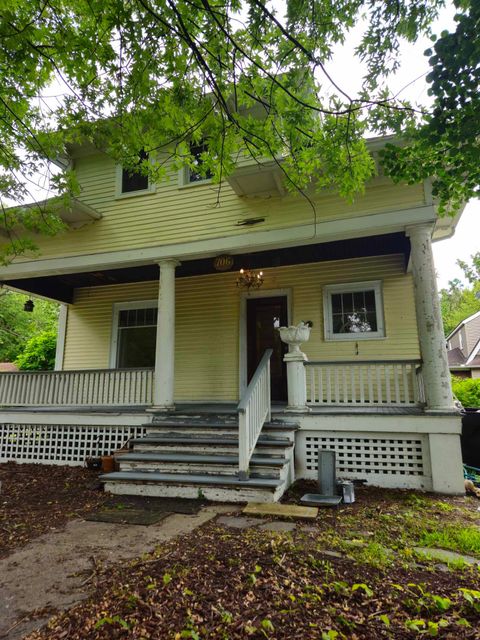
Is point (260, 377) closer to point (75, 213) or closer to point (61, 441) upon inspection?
point (61, 441)

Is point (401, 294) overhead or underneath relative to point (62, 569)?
overhead

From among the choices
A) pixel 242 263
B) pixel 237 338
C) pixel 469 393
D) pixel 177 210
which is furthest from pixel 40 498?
pixel 469 393

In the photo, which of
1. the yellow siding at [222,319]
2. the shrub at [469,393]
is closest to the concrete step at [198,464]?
the yellow siding at [222,319]

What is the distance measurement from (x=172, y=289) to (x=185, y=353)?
214 cm

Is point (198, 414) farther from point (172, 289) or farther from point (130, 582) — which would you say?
point (130, 582)

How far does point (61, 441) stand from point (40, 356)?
33.9 ft

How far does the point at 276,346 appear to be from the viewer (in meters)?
8.17

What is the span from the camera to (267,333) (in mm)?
8273

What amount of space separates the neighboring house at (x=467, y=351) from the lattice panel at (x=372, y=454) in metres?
17.4

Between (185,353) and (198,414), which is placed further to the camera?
(185,353)

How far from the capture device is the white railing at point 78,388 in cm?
723

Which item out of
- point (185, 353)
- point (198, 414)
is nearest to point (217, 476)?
point (198, 414)

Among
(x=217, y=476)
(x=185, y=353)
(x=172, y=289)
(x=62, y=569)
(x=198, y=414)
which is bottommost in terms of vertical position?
(x=62, y=569)

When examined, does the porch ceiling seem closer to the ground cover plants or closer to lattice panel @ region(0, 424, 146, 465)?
lattice panel @ region(0, 424, 146, 465)
